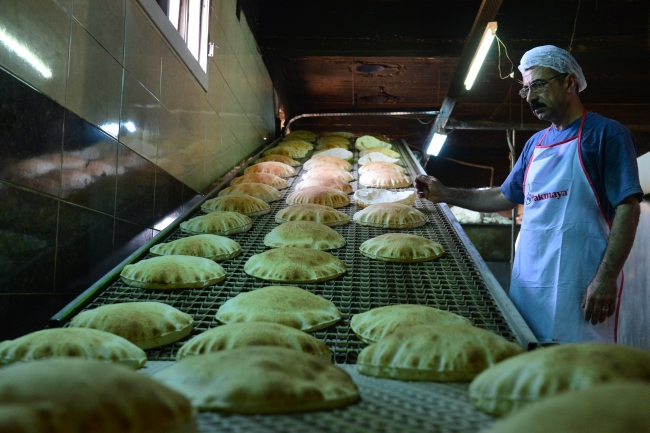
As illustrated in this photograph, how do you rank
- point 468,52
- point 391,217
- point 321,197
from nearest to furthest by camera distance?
point 391,217, point 321,197, point 468,52

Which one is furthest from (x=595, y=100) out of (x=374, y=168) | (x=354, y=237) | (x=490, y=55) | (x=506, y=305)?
(x=506, y=305)

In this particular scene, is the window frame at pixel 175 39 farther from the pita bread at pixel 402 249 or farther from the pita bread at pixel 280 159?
A: the pita bread at pixel 402 249

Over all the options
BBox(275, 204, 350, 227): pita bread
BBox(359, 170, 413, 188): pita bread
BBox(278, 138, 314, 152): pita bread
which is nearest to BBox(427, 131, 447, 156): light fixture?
BBox(278, 138, 314, 152): pita bread

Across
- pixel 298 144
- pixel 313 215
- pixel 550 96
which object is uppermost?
pixel 298 144

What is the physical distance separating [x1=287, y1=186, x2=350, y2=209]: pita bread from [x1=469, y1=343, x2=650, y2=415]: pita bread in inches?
99.5

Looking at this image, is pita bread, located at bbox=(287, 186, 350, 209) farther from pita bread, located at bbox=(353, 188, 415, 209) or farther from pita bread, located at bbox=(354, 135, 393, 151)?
pita bread, located at bbox=(354, 135, 393, 151)

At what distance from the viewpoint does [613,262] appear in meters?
2.18

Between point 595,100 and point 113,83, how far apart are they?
6.40 m

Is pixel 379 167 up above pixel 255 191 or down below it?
above

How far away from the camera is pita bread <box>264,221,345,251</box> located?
263 centimetres

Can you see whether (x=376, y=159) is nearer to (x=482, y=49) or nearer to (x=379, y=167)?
(x=379, y=167)

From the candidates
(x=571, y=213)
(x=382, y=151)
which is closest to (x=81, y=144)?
(x=571, y=213)

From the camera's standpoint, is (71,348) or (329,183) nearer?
(71,348)

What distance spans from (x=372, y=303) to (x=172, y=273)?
772 millimetres
